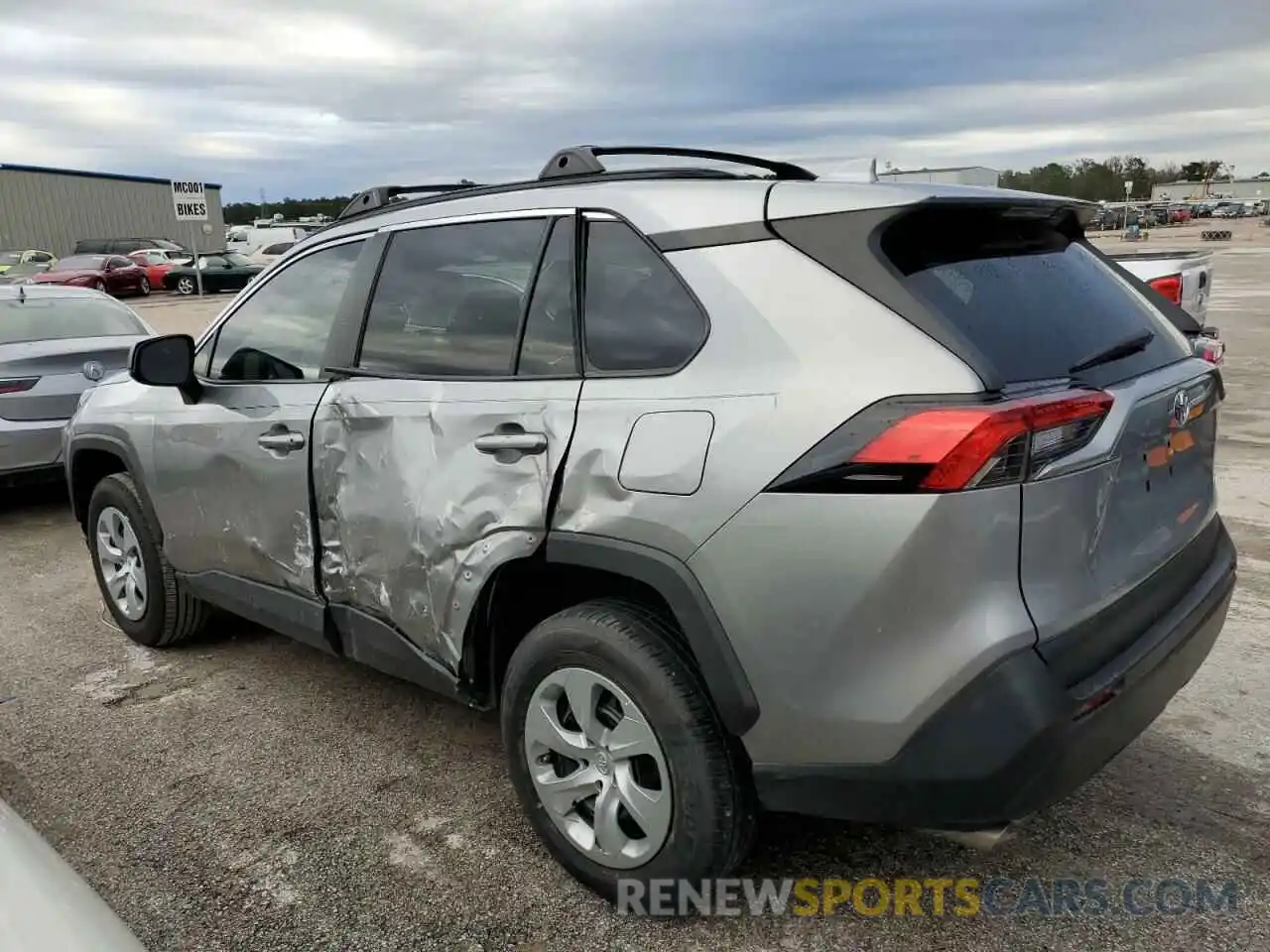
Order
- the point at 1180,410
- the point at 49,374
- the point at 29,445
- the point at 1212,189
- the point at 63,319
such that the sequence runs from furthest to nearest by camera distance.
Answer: the point at 1212,189
the point at 63,319
the point at 49,374
the point at 29,445
the point at 1180,410

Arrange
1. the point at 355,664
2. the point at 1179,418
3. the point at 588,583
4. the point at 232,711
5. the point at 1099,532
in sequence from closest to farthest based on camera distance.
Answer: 1. the point at 1099,532
2. the point at 1179,418
3. the point at 588,583
4. the point at 232,711
5. the point at 355,664

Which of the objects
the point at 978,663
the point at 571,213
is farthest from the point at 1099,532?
the point at 571,213

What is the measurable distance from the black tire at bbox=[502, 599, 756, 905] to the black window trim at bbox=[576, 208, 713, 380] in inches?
22.7

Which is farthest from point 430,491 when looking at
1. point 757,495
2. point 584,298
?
point 757,495

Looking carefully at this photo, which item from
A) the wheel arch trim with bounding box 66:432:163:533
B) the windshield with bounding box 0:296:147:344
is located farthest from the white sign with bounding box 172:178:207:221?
the wheel arch trim with bounding box 66:432:163:533

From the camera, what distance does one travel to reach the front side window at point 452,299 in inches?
113

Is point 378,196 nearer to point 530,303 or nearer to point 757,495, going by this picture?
point 530,303

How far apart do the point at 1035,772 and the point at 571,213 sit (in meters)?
1.78

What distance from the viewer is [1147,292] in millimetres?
3109

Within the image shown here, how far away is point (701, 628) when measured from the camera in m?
2.29

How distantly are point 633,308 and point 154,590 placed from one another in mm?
2828

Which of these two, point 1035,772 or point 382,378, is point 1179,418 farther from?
point 382,378

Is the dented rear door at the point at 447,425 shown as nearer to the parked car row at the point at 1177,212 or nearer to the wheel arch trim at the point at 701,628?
the wheel arch trim at the point at 701,628

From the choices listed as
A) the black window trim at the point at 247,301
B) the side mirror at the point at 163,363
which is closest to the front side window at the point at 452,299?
the black window trim at the point at 247,301
